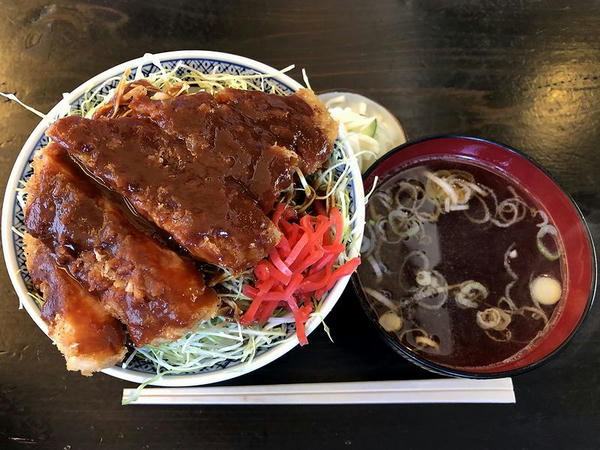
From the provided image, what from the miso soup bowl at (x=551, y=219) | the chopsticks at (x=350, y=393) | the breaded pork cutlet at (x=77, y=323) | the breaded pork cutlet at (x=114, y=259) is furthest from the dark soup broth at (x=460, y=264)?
the breaded pork cutlet at (x=77, y=323)

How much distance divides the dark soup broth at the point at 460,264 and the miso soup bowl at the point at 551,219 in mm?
40

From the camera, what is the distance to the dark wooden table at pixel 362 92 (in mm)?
2182

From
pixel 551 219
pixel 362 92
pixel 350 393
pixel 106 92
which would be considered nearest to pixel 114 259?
pixel 106 92

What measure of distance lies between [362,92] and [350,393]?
173 centimetres

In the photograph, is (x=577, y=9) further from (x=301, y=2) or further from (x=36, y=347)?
(x=36, y=347)

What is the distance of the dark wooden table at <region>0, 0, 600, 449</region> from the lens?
7.16ft

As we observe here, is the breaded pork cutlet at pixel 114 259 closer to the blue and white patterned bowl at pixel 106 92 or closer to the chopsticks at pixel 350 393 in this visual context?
A: the blue and white patterned bowl at pixel 106 92

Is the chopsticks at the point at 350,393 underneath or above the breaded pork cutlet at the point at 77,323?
underneath

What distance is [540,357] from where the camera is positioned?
1850 mm

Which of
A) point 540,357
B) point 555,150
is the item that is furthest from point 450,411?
point 555,150

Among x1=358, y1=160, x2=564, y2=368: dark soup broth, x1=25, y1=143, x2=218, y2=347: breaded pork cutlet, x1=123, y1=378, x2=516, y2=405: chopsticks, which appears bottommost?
x1=123, y1=378, x2=516, y2=405: chopsticks

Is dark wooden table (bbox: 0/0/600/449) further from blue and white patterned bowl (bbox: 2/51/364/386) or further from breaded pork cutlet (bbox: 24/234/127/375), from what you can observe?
breaded pork cutlet (bbox: 24/234/127/375)

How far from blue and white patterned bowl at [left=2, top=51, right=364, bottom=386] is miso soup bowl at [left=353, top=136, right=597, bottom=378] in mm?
234

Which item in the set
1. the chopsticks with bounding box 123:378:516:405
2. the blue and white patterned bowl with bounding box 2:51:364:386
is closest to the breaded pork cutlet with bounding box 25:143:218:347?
the blue and white patterned bowl with bounding box 2:51:364:386
